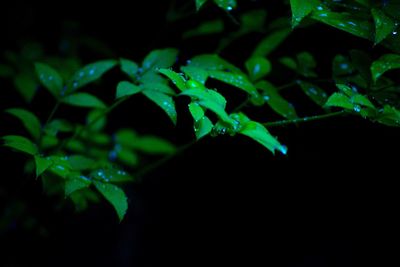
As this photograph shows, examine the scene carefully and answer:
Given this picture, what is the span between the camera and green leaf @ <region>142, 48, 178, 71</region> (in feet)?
5.51

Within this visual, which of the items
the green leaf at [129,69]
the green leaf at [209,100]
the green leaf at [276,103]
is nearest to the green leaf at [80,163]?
the green leaf at [129,69]

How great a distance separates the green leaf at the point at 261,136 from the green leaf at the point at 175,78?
0.25 metres

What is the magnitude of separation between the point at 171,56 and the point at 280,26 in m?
0.67

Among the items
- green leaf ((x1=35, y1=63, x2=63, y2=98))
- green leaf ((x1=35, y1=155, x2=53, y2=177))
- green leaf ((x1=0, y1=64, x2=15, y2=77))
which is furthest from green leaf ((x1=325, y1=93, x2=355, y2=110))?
green leaf ((x1=0, y1=64, x2=15, y2=77))

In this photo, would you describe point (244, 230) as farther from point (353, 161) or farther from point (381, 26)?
point (381, 26)

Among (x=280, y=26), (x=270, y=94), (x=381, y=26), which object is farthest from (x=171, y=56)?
(x=381, y=26)

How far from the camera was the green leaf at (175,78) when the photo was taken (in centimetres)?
117

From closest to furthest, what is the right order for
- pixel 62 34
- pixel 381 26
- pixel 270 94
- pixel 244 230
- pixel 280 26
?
pixel 381 26 < pixel 270 94 < pixel 280 26 < pixel 244 230 < pixel 62 34

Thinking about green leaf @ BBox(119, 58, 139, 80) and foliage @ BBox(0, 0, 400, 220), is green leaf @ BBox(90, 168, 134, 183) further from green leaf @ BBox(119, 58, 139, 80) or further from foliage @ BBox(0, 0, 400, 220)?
green leaf @ BBox(119, 58, 139, 80)

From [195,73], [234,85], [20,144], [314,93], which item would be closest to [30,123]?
[20,144]

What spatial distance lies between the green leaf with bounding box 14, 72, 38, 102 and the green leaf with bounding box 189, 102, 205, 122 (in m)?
1.52

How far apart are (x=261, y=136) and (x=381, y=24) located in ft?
2.05

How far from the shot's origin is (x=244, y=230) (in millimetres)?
2277

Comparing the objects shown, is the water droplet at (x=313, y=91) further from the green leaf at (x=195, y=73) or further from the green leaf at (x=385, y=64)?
the green leaf at (x=195, y=73)
